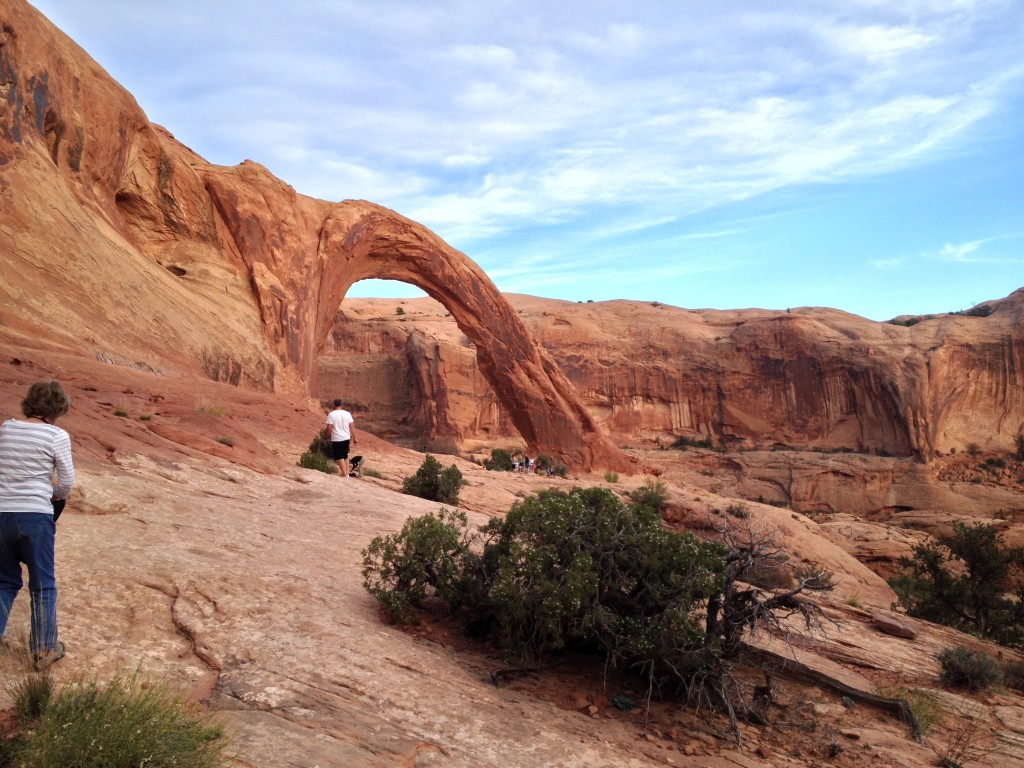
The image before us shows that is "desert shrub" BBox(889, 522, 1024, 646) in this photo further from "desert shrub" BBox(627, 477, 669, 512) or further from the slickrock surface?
the slickrock surface

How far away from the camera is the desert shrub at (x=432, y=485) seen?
13.5m

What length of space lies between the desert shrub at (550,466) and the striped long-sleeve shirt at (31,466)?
966 inches

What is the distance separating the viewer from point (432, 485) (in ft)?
44.5

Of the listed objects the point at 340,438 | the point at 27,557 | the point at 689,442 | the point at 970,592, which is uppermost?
the point at 340,438

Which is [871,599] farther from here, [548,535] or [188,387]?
[188,387]

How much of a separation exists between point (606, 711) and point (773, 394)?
147 feet

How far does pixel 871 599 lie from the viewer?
18156mm

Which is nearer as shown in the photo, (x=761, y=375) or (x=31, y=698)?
(x=31, y=698)

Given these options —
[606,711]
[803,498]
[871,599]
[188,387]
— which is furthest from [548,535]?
[803,498]

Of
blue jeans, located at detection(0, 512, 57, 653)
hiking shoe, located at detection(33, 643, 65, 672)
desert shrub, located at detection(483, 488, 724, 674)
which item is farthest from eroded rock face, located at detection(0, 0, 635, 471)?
desert shrub, located at detection(483, 488, 724, 674)

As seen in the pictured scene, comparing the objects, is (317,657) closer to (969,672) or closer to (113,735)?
(113,735)

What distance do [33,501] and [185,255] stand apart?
58.3 ft

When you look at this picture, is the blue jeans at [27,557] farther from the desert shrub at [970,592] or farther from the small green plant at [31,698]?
the desert shrub at [970,592]

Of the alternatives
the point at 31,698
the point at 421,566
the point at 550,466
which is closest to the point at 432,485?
the point at 421,566
